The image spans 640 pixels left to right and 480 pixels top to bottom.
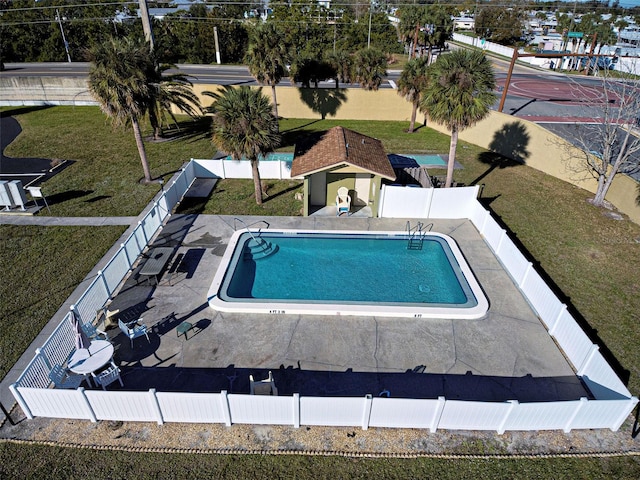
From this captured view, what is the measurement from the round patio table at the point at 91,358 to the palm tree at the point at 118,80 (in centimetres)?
1340

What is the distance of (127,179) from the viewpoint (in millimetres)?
23594

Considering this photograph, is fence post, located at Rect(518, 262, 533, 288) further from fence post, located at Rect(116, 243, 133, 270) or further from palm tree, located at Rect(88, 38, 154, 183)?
palm tree, located at Rect(88, 38, 154, 183)

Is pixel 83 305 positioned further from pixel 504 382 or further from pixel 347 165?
pixel 504 382

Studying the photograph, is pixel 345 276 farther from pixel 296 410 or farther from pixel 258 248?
pixel 296 410

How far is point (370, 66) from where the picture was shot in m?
33.4

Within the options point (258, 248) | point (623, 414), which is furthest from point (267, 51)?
point (623, 414)

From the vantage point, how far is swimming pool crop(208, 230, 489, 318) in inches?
553

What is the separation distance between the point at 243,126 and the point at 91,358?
11.6 m

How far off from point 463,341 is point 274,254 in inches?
338

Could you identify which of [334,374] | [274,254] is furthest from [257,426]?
[274,254]

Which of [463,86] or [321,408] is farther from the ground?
[463,86]

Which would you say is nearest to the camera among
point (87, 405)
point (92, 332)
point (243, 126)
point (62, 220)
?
point (87, 405)

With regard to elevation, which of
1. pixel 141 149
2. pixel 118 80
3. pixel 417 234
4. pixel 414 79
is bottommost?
pixel 417 234

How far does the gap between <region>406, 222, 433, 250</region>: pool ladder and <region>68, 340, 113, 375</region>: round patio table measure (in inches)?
495
